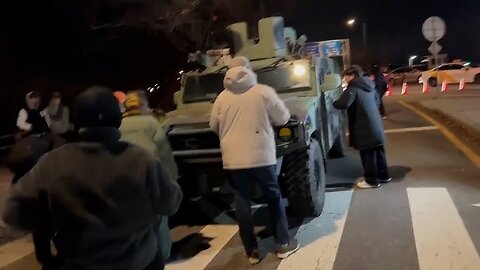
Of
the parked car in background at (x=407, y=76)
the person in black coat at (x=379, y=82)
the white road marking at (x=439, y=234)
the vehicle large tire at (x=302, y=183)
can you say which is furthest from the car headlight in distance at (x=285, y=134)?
the parked car in background at (x=407, y=76)

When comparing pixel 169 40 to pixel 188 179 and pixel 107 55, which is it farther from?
pixel 188 179

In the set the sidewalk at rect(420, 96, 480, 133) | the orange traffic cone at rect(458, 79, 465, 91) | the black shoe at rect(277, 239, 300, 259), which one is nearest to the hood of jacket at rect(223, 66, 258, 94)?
the black shoe at rect(277, 239, 300, 259)

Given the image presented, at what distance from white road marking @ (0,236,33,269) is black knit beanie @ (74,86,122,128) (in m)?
4.03

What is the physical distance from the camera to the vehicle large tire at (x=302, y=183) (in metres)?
6.62

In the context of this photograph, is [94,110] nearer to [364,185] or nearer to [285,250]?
[285,250]

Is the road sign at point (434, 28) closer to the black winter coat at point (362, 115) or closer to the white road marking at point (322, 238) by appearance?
the black winter coat at point (362, 115)

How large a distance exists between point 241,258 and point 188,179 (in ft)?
4.83

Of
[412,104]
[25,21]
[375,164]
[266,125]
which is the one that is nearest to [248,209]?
[266,125]

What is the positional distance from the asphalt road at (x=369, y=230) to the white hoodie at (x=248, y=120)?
0.99 metres

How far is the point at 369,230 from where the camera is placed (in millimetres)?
6191

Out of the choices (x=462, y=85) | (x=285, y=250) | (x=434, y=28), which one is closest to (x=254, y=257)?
(x=285, y=250)

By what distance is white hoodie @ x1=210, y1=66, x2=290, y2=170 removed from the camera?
5.39 meters

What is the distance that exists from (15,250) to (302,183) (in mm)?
3342

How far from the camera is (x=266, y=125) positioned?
546cm
